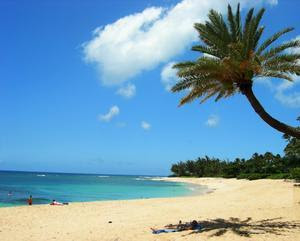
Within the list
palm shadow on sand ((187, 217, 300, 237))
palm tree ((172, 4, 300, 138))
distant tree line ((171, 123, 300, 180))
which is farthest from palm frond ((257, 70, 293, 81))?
distant tree line ((171, 123, 300, 180))

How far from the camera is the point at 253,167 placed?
266 ft

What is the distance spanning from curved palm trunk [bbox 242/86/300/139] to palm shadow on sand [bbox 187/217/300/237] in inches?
129

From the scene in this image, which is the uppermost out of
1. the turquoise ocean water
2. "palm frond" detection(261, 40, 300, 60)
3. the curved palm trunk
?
"palm frond" detection(261, 40, 300, 60)

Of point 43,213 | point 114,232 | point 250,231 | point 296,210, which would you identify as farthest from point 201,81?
point 43,213

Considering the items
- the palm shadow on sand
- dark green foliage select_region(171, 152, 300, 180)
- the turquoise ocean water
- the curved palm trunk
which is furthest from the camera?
dark green foliage select_region(171, 152, 300, 180)

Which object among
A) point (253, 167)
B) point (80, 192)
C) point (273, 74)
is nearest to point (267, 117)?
point (273, 74)

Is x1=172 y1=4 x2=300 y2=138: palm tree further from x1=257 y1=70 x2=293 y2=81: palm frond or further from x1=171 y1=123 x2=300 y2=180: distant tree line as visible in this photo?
x1=171 y1=123 x2=300 y2=180: distant tree line

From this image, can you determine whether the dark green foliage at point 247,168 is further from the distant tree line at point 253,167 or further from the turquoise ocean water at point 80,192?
the turquoise ocean water at point 80,192

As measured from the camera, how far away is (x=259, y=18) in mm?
13945

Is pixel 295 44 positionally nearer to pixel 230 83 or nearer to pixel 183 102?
pixel 230 83

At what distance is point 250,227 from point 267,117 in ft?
13.1

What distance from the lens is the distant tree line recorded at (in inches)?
1852

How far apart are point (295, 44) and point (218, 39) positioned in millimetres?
2748

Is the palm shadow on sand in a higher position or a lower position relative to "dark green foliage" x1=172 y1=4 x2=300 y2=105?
lower
